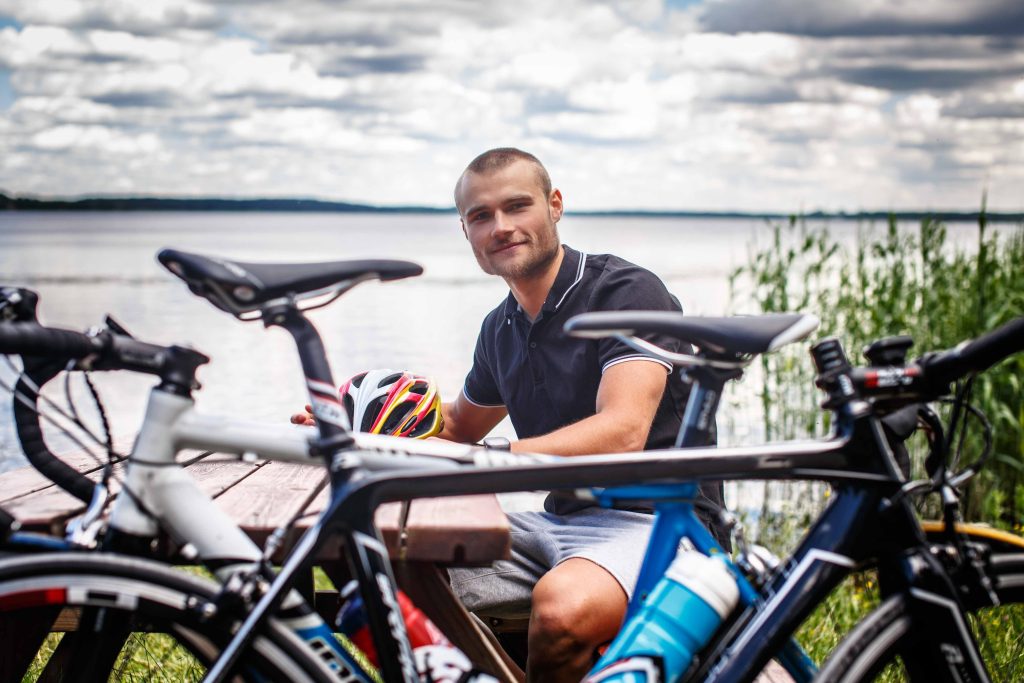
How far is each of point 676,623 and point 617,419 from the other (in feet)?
2.49

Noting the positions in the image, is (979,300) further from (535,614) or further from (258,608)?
(258,608)

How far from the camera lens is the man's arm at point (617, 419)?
7.68 ft

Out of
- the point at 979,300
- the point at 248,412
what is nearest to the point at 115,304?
the point at 248,412

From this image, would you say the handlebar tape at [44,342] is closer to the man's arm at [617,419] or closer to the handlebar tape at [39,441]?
the handlebar tape at [39,441]

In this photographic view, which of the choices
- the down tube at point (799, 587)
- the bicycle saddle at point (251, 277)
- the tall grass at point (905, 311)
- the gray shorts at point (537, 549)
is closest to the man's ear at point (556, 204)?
the gray shorts at point (537, 549)

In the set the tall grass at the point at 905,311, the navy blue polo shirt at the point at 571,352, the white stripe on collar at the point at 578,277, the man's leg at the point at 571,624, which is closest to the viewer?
the man's leg at the point at 571,624

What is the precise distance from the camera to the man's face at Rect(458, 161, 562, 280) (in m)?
2.85

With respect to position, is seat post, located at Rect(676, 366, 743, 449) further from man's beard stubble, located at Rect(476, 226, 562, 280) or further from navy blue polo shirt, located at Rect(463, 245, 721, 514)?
man's beard stubble, located at Rect(476, 226, 562, 280)

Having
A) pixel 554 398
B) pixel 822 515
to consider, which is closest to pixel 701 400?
pixel 822 515

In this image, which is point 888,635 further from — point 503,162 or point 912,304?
point 912,304

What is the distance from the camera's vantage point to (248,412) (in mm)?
8586

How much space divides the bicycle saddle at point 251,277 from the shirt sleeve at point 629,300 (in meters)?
1.03

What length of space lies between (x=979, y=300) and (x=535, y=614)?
13.4 ft

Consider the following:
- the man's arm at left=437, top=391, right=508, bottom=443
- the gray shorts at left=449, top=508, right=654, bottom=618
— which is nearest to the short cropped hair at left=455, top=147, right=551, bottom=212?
the man's arm at left=437, top=391, right=508, bottom=443
